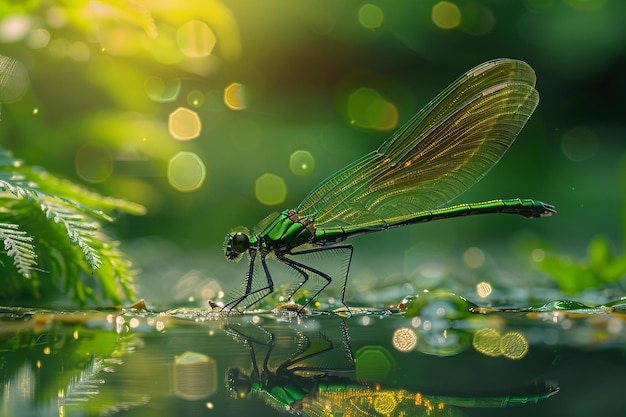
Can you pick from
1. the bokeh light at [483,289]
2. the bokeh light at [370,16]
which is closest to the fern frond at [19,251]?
the bokeh light at [483,289]

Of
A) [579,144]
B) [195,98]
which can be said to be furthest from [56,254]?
[579,144]

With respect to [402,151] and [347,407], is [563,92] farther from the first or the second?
[347,407]

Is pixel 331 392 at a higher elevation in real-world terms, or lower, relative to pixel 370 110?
lower

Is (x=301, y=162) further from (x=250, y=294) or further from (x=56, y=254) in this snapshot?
(x=56, y=254)

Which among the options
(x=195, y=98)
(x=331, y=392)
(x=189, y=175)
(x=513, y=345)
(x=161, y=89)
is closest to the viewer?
(x=331, y=392)

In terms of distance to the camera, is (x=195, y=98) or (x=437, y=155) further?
(x=195, y=98)

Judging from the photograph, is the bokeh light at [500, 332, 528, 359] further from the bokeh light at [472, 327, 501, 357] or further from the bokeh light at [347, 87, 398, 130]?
the bokeh light at [347, 87, 398, 130]

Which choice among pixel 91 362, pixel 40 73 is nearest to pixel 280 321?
pixel 91 362

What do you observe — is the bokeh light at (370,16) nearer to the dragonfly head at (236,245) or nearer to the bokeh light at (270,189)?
the bokeh light at (270,189)
